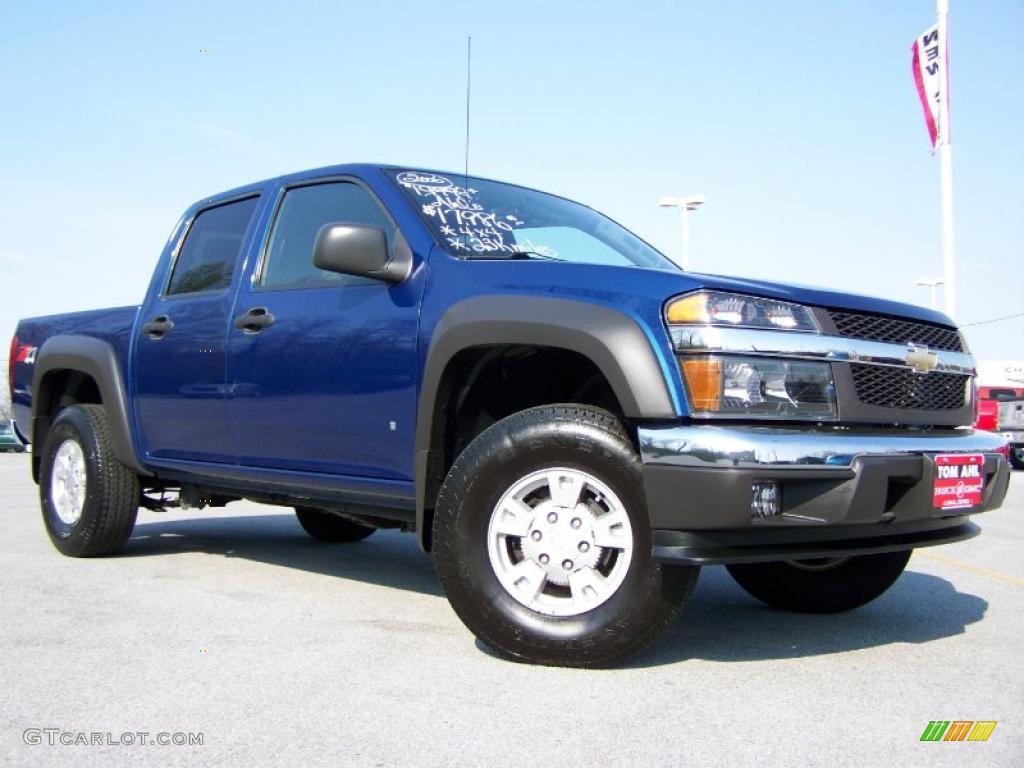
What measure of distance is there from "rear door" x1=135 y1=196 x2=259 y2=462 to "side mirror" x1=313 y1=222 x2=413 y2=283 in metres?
1.09

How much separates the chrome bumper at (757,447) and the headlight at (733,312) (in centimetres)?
33

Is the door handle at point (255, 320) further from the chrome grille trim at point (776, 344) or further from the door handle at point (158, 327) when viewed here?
the chrome grille trim at point (776, 344)

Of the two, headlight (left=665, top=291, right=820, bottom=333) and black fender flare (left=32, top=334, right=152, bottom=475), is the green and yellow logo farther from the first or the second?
black fender flare (left=32, top=334, right=152, bottom=475)

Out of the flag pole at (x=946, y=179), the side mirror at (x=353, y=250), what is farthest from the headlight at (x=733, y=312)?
the flag pole at (x=946, y=179)

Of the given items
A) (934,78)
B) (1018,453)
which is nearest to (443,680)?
(934,78)

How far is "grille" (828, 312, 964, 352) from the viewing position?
3.29 m

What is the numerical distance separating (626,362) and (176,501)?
11.3ft

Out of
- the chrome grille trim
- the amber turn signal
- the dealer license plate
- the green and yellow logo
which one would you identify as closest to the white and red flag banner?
the dealer license plate

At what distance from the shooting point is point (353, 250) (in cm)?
378

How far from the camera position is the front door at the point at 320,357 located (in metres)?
3.85

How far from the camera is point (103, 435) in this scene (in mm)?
5531

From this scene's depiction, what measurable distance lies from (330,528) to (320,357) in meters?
2.67

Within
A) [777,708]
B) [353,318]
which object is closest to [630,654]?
[777,708]

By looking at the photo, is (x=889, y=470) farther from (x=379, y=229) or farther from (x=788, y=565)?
(x=379, y=229)
